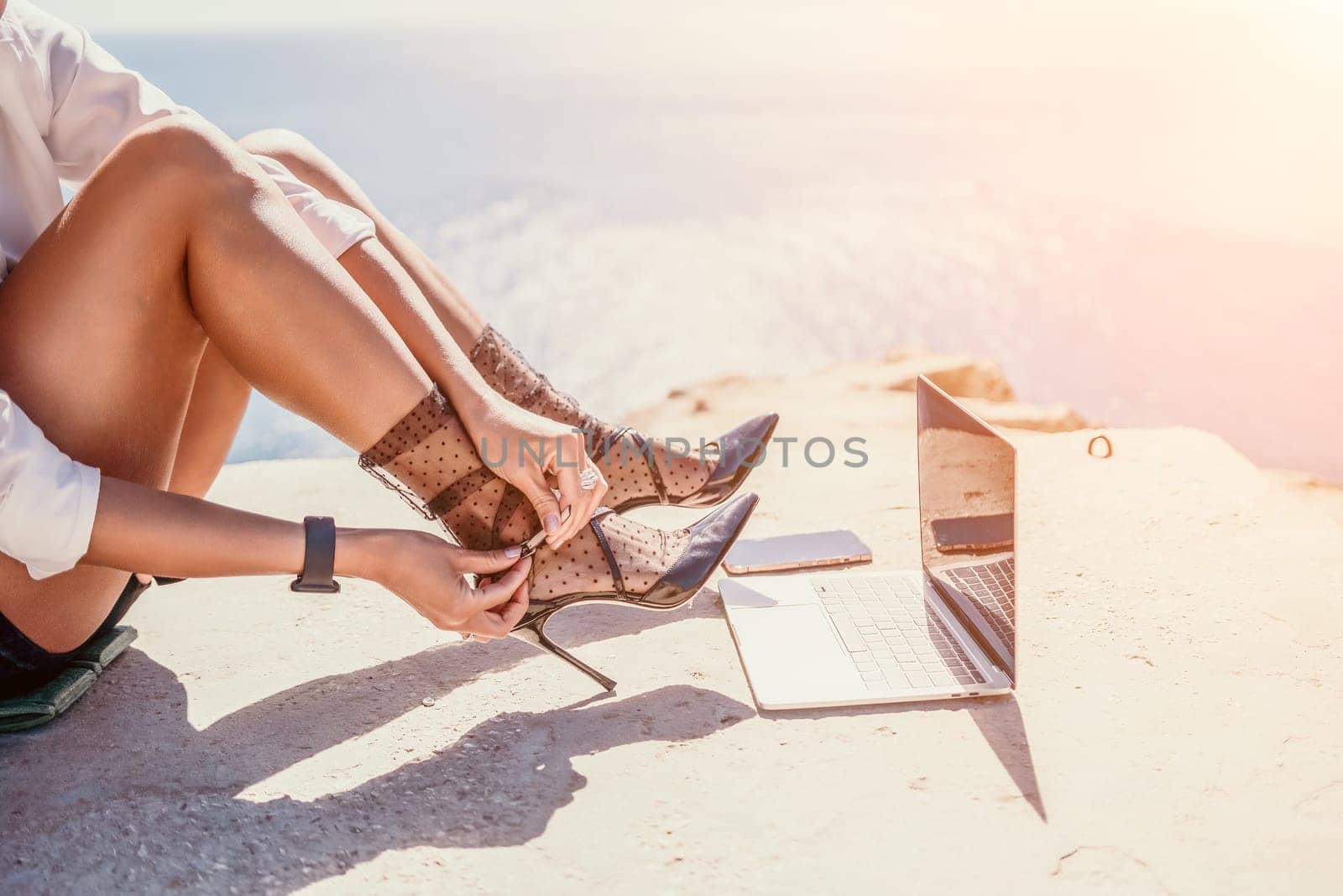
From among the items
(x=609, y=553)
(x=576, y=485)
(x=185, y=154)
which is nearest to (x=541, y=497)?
(x=576, y=485)

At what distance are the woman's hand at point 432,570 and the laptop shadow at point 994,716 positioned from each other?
16.6 inches

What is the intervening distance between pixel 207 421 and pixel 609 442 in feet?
2.09

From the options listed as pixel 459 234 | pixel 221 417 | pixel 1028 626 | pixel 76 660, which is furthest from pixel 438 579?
pixel 459 234

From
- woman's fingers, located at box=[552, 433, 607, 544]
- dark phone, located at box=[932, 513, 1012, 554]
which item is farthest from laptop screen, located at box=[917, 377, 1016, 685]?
woman's fingers, located at box=[552, 433, 607, 544]

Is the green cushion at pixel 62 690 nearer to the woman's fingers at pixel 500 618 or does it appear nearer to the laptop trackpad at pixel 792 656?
the woman's fingers at pixel 500 618

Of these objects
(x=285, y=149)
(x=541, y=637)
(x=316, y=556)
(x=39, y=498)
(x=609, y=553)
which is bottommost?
(x=541, y=637)

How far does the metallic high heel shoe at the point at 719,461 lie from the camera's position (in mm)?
1776

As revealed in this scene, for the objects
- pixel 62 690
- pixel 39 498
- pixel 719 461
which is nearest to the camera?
pixel 39 498

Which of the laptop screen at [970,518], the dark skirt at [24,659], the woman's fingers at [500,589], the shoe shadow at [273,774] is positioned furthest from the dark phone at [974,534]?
the dark skirt at [24,659]

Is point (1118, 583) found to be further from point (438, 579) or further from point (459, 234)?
point (459, 234)

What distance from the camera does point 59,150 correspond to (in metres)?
1.52

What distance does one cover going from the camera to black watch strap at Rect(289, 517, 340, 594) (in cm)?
124

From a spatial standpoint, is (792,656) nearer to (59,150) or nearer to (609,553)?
(609,553)

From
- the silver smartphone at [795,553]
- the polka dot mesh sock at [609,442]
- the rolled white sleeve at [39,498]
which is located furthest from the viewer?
the silver smartphone at [795,553]
